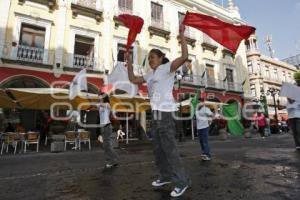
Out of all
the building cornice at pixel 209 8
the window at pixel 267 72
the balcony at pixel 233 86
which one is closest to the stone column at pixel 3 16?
the building cornice at pixel 209 8

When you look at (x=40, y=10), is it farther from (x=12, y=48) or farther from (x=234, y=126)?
(x=234, y=126)

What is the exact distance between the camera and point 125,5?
19.5 metres

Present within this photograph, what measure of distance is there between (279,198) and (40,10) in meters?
16.5

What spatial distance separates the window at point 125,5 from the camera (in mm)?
19163

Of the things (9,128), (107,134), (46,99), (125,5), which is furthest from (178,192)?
(125,5)

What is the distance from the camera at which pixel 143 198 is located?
Result: 2738 millimetres

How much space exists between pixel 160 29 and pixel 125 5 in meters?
3.33

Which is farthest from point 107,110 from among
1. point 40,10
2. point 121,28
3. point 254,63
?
point 254,63

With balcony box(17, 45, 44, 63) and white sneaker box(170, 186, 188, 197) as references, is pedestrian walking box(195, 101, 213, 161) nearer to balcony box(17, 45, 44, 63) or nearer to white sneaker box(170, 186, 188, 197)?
white sneaker box(170, 186, 188, 197)

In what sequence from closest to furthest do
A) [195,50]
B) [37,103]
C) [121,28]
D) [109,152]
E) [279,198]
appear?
[279,198]
[109,152]
[37,103]
[121,28]
[195,50]

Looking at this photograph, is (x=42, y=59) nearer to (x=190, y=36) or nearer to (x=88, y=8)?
(x=88, y=8)

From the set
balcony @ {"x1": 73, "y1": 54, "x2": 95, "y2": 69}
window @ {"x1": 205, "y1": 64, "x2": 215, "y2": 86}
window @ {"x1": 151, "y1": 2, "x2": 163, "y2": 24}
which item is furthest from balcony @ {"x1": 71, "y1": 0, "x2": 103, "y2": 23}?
window @ {"x1": 205, "y1": 64, "x2": 215, "y2": 86}

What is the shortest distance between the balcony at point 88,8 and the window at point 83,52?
156cm

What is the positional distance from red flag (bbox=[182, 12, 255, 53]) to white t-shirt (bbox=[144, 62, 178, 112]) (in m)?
1.21
